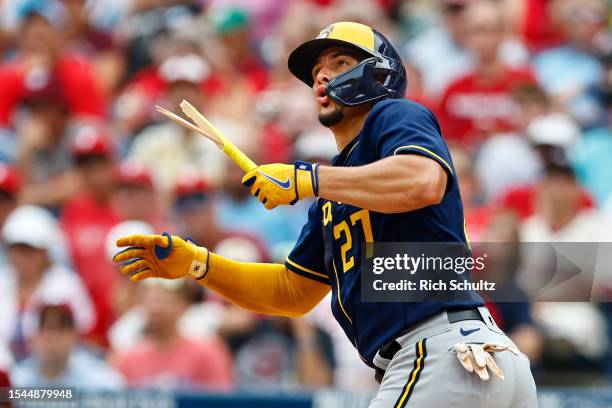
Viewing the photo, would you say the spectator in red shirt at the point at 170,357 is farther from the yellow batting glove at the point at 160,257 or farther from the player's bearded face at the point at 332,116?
the player's bearded face at the point at 332,116

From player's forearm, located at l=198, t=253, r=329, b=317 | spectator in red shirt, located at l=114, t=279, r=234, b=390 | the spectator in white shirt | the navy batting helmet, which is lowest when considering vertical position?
spectator in red shirt, located at l=114, t=279, r=234, b=390

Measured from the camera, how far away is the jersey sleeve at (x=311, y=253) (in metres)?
4.98

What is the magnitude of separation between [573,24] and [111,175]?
13.9 feet

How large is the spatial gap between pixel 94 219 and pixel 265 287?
4.01 meters

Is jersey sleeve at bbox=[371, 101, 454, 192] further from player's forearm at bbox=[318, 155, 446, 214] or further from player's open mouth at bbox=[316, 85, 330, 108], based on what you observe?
player's open mouth at bbox=[316, 85, 330, 108]

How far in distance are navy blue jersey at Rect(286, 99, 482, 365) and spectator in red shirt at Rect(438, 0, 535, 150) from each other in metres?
4.90

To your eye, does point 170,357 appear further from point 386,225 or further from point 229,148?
point 386,225

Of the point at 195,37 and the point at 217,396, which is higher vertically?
the point at 195,37

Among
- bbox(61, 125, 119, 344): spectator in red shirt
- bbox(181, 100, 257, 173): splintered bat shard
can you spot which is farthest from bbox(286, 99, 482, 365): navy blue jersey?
bbox(61, 125, 119, 344): spectator in red shirt

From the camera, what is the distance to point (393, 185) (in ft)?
13.3

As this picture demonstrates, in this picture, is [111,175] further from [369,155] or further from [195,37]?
[369,155]

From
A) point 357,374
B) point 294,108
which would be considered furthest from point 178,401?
point 294,108

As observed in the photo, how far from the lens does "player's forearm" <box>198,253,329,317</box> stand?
512cm

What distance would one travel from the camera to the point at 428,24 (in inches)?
421
